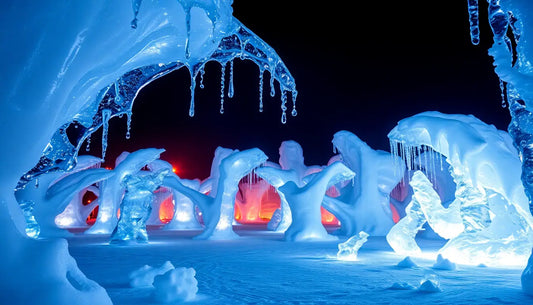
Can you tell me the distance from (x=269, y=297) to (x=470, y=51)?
30.1 metres

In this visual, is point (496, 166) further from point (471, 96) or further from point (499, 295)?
point (471, 96)

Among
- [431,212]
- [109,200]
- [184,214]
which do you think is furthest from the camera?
[184,214]

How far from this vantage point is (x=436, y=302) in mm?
3865

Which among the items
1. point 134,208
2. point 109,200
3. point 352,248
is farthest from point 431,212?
point 109,200

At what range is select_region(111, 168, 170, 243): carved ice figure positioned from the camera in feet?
36.9

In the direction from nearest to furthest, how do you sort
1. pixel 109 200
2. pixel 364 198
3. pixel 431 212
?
pixel 431 212 → pixel 364 198 → pixel 109 200

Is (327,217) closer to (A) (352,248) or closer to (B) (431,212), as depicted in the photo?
(B) (431,212)

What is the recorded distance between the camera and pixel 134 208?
37.6 ft

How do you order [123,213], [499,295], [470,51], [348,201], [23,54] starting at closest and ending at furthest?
[23,54] < [499,295] < [123,213] < [348,201] < [470,51]

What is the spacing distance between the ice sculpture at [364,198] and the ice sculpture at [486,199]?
853 cm

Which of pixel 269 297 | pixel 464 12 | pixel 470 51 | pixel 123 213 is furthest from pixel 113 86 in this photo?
pixel 470 51

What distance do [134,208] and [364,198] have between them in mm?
9669

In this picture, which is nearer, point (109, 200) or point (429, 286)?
point (429, 286)

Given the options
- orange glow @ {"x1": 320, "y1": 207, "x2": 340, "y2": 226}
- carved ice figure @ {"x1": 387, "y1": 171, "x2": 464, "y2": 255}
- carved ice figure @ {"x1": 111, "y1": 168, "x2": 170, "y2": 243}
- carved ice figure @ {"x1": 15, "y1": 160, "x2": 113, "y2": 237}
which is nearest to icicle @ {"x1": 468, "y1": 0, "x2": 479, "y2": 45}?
Result: carved ice figure @ {"x1": 387, "y1": 171, "x2": 464, "y2": 255}
